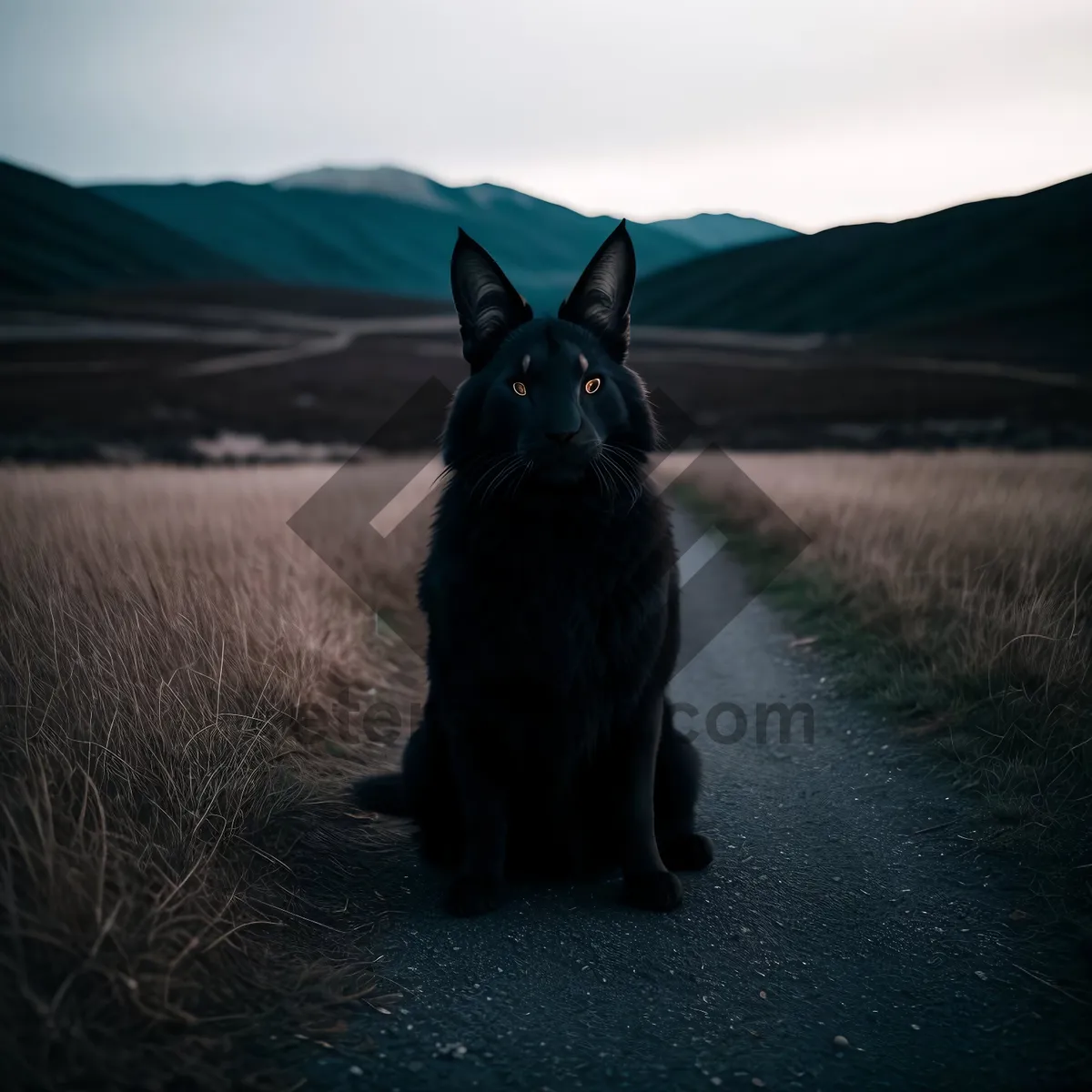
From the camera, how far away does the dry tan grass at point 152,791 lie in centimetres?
153

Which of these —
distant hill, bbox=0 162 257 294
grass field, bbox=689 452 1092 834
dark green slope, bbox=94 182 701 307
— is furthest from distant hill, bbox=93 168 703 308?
grass field, bbox=689 452 1092 834

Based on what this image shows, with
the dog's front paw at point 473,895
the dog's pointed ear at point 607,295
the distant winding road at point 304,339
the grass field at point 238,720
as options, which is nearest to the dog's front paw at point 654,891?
the dog's front paw at point 473,895

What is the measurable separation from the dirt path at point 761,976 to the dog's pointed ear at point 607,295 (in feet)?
6.32

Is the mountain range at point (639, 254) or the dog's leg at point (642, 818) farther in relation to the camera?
the mountain range at point (639, 254)

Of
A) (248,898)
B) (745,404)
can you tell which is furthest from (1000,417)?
(248,898)

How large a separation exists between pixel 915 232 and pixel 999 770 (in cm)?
7516

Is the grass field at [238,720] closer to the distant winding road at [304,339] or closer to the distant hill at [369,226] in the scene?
the distant winding road at [304,339]

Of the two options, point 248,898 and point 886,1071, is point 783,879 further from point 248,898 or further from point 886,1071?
point 248,898

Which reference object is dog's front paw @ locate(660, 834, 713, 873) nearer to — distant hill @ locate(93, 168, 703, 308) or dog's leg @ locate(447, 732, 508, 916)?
dog's leg @ locate(447, 732, 508, 916)

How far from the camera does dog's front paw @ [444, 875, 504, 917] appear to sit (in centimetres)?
236

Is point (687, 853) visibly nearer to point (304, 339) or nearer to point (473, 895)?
point (473, 895)

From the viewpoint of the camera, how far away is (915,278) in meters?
59.3

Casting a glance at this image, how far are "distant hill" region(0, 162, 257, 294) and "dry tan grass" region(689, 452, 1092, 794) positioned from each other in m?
51.5

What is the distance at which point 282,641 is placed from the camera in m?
3.64
